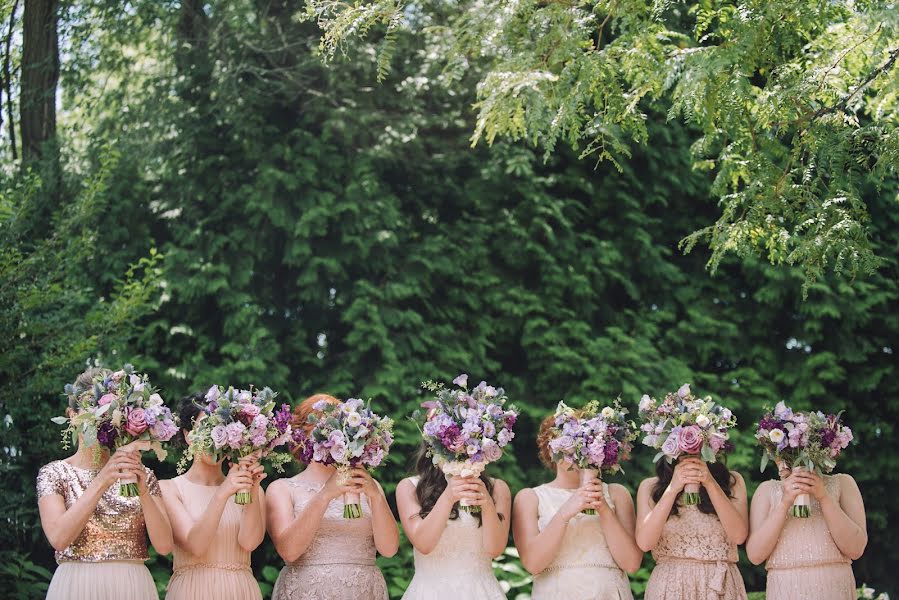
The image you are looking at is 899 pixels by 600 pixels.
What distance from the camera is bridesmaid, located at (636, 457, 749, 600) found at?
5.13m

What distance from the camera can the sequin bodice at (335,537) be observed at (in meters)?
5.10

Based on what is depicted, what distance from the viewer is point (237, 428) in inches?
182

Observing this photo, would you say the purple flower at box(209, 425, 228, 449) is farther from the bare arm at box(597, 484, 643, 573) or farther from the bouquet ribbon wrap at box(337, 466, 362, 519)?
the bare arm at box(597, 484, 643, 573)

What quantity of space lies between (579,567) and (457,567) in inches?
23.9

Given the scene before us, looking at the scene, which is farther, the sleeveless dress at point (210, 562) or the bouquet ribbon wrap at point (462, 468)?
the sleeveless dress at point (210, 562)

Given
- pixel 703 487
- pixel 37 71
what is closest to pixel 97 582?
pixel 703 487

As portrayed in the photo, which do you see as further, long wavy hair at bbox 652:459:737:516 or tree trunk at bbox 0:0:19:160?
tree trunk at bbox 0:0:19:160

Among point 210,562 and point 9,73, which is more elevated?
point 9,73

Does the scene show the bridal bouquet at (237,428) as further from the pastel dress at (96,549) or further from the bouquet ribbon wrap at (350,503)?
the pastel dress at (96,549)

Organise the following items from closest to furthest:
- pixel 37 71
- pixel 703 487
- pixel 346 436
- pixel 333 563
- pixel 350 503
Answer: pixel 346 436 < pixel 350 503 < pixel 333 563 < pixel 703 487 < pixel 37 71

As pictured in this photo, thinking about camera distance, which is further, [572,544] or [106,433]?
[572,544]

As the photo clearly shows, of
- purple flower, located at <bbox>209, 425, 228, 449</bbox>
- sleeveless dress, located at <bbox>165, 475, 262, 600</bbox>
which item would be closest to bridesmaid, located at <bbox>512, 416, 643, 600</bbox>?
sleeveless dress, located at <bbox>165, 475, 262, 600</bbox>

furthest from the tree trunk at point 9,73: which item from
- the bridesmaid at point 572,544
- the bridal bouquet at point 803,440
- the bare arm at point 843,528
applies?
the bare arm at point 843,528

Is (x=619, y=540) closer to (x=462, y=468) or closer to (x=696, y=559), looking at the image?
(x=696, y=559)
